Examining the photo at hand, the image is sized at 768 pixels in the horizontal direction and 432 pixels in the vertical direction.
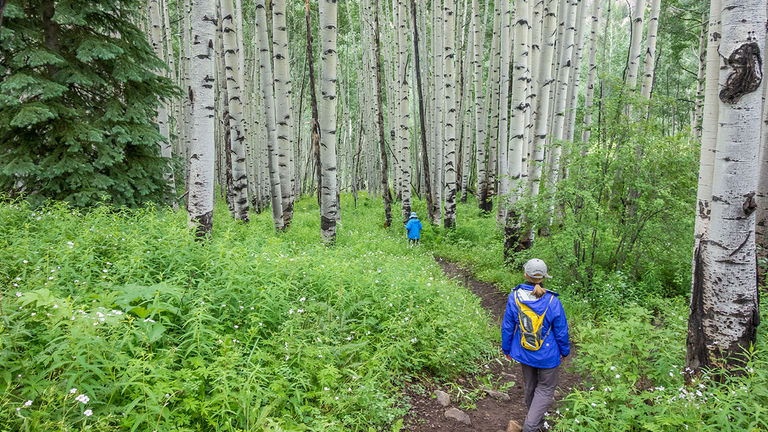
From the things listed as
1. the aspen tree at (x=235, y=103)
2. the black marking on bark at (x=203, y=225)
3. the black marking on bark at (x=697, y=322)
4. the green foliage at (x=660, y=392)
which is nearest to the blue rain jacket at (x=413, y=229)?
the aspen tree at (x=235, y=103)

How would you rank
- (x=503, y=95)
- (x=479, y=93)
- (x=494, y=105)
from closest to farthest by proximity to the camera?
(x=503, y=95), (x=479, y=93), (x=494, y=105)

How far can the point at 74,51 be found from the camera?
7.36m

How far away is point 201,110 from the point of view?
5492 millimetres

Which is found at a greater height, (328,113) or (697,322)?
(328,113)

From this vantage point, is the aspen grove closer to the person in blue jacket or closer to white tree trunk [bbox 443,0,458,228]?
the person in blue jacket

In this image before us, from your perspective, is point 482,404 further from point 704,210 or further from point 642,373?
point 704,210

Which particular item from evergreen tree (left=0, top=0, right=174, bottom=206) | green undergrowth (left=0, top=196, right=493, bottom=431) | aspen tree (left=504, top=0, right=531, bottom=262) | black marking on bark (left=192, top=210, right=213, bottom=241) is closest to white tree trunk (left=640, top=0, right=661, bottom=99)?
aspen tree (left=504, top=0, right=531, bottom=262)

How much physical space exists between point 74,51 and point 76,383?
7.49m

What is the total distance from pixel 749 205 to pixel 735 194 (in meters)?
0.14

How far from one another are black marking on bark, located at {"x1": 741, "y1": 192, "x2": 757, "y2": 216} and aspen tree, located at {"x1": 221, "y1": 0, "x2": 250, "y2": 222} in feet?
30.4

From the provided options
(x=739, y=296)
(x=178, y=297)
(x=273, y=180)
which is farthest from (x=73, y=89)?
(x=739, y=296)

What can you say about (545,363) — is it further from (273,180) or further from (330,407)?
(273,180)

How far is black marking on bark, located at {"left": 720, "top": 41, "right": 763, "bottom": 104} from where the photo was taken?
10.3ft

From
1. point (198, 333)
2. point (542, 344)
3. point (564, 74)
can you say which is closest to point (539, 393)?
point (542, 344)
